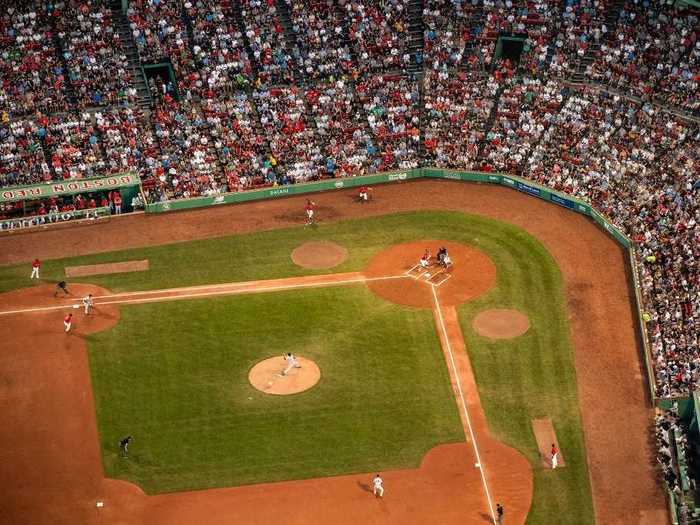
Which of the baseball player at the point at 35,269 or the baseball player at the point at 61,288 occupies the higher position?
the baseball player at the point at 35,269

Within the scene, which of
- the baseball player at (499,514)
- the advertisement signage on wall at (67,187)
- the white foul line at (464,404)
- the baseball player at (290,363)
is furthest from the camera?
the advertisement signage on wall at (67,187)

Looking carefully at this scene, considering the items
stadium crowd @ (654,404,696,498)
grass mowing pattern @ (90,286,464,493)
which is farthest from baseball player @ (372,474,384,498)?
stadium crowd @ (654,404,696,498)

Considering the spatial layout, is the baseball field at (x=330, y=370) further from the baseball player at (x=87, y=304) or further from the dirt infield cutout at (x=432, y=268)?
the baseball player at (x=87, y=304)

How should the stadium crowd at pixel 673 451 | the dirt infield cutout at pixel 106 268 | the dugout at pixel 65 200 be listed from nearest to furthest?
the stadium crowd at pixel 673 451 → the dirt infield cutout at pixel 106 268 → the dugout at pixel 65 200

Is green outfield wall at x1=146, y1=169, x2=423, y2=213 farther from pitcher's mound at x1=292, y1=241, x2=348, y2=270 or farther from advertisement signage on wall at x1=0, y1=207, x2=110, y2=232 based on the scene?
pitcher's mound at x1=292, y1=241, x2=348, y2=270

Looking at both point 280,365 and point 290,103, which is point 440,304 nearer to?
point 280,365

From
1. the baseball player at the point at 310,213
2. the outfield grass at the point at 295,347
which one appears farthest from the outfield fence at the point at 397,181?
the outfield grass at the point at 295,347

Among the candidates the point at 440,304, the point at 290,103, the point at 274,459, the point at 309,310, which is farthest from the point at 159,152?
the point at 274,459
